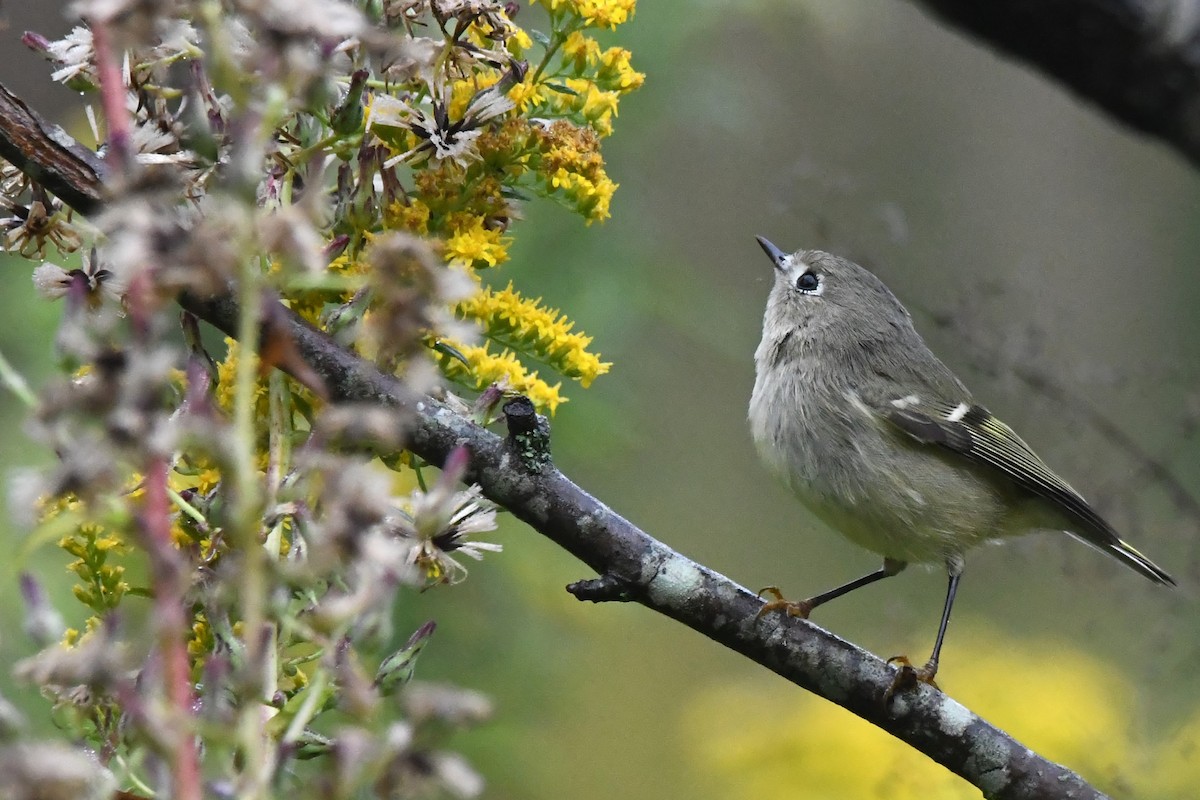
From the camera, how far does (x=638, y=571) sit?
1.99 metres

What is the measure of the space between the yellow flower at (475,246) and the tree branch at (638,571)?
0.71ft

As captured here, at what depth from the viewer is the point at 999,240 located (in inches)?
275

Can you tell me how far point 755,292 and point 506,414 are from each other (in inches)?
208

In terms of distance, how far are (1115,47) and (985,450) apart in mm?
1597

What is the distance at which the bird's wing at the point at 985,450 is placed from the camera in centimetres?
334

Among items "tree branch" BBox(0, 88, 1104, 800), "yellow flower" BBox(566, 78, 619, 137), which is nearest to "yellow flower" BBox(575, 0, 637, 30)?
"yellow flower" BBox(566, 78, 619, 137)

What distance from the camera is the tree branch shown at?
5.93ft

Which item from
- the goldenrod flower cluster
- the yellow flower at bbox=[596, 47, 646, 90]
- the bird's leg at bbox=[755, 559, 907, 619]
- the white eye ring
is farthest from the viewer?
the white eye ring

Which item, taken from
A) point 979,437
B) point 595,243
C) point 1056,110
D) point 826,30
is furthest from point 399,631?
point 1056,110

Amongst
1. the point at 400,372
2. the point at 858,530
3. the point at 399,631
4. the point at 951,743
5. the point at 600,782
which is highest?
the point at 400,372

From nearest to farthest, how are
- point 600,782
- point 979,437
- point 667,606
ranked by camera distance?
point 667,606 → point 979,437 → point 600,782

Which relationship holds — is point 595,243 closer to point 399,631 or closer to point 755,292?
point 399,631

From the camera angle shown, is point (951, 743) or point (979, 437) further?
point (979, 437)

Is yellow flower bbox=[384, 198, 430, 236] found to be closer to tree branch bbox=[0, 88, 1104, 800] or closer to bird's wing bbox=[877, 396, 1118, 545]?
tree branch bbox=[0, 88, 1104, 800]
